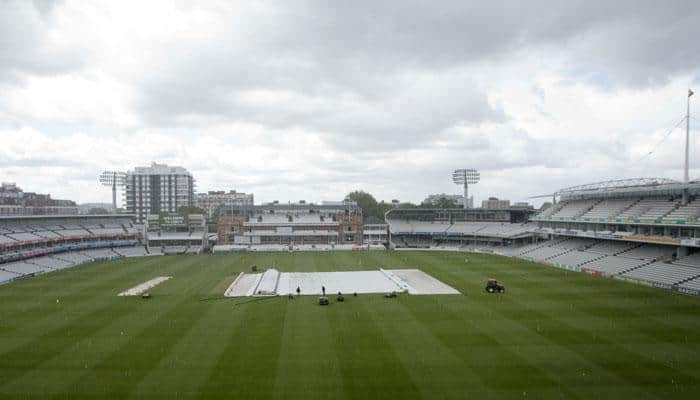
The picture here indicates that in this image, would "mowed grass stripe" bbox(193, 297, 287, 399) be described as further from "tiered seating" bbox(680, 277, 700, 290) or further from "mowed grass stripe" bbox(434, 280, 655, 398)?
"tiered seating" bbox(680, 277, 700, 290)

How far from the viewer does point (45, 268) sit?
2163 inches

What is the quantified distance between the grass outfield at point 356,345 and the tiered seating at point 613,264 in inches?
218

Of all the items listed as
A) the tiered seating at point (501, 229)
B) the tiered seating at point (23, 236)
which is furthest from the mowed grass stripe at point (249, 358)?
the tiered seating at point (501, 229)

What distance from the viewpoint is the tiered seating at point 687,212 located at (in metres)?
43.2

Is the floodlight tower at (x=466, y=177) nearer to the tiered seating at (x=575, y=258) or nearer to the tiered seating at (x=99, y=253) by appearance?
the tiered seating at (x=575, y=258)

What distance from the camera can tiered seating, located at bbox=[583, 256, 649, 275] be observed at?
45.4m

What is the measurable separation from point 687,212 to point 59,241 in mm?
80107

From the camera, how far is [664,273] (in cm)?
4062

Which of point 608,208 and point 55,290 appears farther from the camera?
point 608,208

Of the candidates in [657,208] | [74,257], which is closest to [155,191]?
[74,257]

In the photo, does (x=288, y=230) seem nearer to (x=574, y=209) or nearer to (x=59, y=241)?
(x=59, y=241)

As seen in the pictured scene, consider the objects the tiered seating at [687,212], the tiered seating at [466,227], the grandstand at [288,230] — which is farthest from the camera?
the grandstand at [288,230]

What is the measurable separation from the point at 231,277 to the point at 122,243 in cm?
4005

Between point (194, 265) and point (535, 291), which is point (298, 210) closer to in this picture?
point (194, 265)
